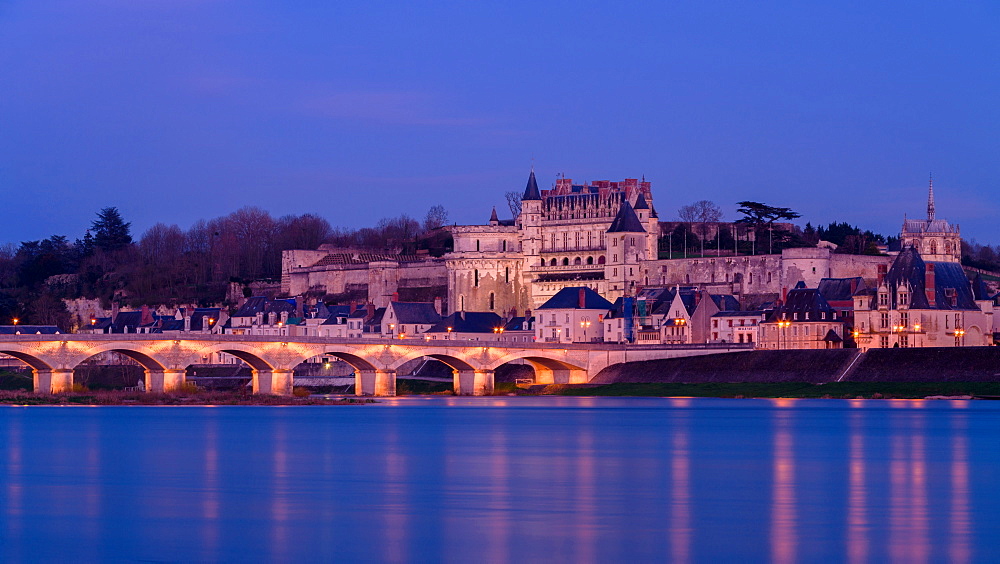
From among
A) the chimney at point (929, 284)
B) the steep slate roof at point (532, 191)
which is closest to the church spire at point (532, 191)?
the steep slate roof at point (532, 191)

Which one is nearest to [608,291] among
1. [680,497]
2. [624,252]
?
[624,252]

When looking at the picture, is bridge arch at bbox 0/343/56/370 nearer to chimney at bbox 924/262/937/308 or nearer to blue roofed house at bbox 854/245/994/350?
blue roofed house at bbox 854/245/994/350

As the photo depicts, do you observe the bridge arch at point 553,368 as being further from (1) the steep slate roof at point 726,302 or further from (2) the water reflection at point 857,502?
(2) the water reflection at point 857,502

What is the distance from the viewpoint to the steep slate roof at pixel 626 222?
365ft

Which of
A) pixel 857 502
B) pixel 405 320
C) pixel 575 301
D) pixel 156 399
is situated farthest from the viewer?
pixel 405 320

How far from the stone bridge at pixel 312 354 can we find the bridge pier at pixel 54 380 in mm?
50

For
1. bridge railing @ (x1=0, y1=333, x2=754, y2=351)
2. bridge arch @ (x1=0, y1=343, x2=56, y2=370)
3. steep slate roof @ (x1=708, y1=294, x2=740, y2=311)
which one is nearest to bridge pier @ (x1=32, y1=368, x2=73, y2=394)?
bridge arch @ (x1=0, y1=343, x2=56, y2=370)

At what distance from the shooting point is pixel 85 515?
26797mm

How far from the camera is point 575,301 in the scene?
3942 inches

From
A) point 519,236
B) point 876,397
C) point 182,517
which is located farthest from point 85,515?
point 519,236

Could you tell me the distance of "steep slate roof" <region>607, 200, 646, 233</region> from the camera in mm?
111250

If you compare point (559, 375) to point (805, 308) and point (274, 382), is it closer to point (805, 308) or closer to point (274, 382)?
point (805, 308)

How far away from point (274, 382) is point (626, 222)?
40167 millimetres

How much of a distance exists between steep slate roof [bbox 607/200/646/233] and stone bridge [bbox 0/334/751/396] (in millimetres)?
20856
